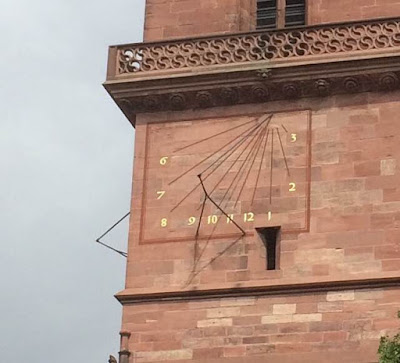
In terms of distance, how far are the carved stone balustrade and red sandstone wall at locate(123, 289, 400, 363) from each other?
3.47 meters

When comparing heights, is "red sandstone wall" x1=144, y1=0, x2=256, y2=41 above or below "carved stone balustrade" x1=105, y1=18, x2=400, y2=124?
above

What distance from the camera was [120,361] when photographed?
32406mm

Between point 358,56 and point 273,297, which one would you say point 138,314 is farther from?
point 358,56

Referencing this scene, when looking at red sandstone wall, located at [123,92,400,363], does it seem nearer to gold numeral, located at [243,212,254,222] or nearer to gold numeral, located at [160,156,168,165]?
gold numeral, located at [243,212,254,222]

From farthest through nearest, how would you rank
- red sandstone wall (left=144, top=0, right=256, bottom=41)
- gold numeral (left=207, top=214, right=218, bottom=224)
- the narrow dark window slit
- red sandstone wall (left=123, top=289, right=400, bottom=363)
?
red sandstone wall (left=144, top=0, right=256, bottom=41), gold numeral (left=207, top=214, right=218, bottom=224), the narrow dark window slit, red sandstone wall (left=123, top=289, right=400, bottom=363)

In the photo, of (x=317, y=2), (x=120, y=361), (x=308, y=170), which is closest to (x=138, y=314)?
(x=120, y=361)

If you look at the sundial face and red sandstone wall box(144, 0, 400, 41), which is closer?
the sundial face

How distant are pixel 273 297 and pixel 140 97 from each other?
13.9 feet

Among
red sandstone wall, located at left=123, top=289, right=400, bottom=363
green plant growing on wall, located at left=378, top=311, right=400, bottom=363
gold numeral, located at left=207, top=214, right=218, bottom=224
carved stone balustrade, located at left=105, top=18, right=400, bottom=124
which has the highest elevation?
carved stone balustrade, located at left=105, top=18, right=400, bottom=124

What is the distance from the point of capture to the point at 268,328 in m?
32.2

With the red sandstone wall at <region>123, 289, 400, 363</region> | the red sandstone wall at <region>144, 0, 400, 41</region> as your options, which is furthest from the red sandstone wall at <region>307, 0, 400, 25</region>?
the red sandstone wall at <region>123, 289, 400, 363</region>

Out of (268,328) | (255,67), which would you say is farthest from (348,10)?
(268,328)

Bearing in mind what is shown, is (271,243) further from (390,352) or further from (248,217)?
(390,352)

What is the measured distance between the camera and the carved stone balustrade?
3344cm
